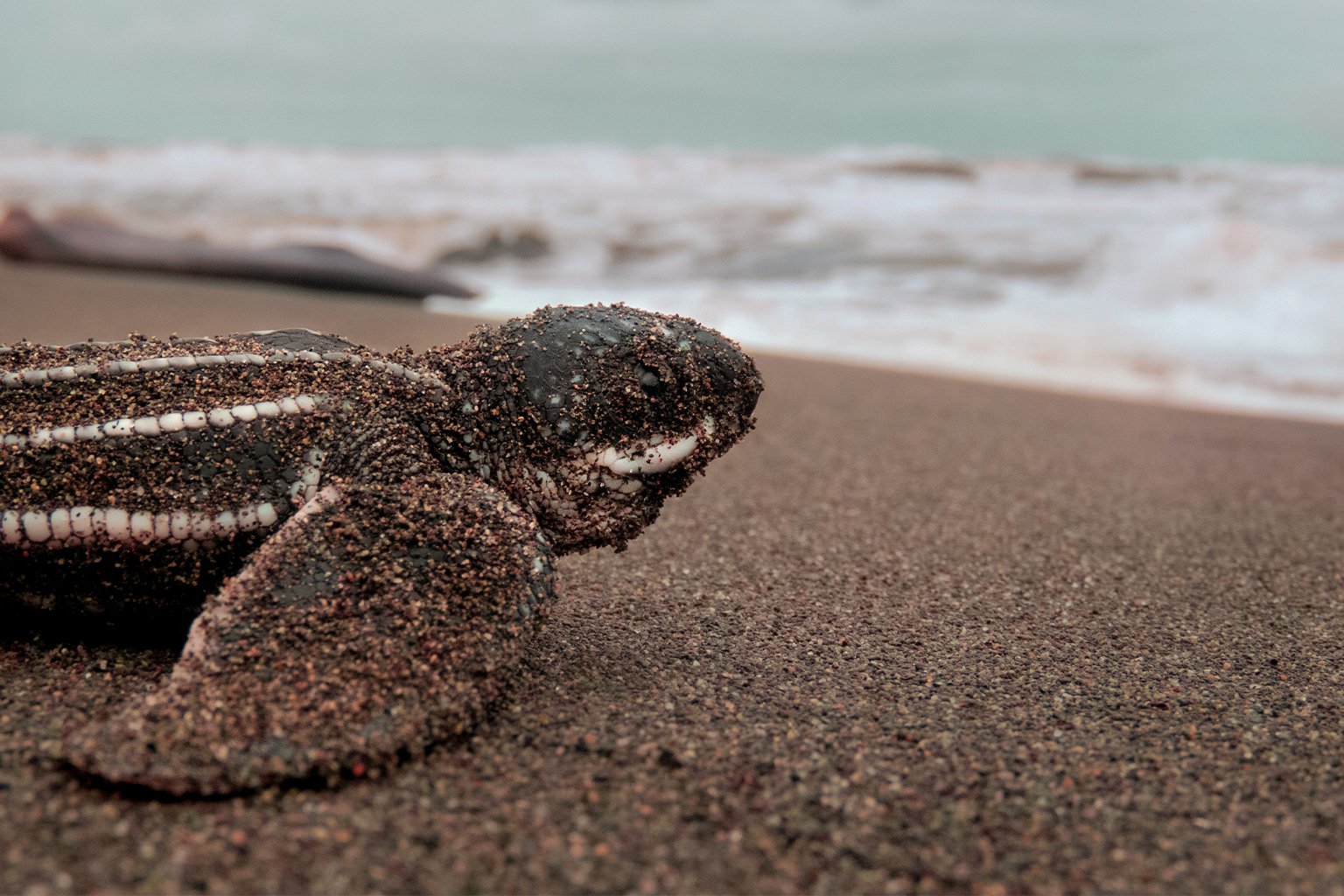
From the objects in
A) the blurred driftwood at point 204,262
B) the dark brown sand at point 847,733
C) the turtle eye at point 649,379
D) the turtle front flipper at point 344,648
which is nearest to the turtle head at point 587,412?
the turtle eye at point 649,379

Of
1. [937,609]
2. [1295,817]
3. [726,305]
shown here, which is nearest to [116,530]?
[937,609]

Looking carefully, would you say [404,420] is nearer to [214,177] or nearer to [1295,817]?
[1295,817]

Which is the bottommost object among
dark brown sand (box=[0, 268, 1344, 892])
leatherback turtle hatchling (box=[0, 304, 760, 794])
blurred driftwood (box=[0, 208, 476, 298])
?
dark brown sand (box=[0, 268, 1344, 892])

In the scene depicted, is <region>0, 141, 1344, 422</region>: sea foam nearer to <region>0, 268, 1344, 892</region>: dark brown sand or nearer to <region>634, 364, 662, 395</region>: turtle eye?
<region>0, 268, 1344, 892</region>: dark brown sand

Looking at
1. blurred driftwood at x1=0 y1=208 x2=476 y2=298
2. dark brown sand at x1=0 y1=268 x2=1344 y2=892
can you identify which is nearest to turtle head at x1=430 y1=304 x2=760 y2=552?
dark brown sand at x1=0 y1=268 x2=1344 y2=892

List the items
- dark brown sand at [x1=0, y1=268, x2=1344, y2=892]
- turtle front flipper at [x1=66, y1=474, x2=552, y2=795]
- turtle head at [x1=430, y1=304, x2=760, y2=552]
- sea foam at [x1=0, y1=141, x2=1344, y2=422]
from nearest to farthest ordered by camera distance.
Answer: dark brown sand at [x1=0, y1=268, x2=1344, y2=892] < turtle front flipper at [x1=66, y1=474, x2=552, y2=795] < turtle head at [x1=430, y1=304, x2=760, y2=552] < sea foam at [x1=0, y1=141, x2=1344, y2=422]

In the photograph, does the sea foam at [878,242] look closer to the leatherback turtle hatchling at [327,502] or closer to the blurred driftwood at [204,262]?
the blurred driftwood at [204,262]
